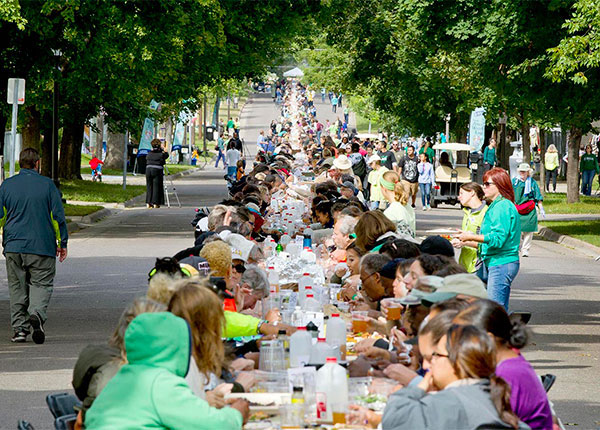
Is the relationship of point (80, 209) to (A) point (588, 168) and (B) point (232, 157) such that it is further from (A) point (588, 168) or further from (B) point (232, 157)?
(A) point (588, 168)

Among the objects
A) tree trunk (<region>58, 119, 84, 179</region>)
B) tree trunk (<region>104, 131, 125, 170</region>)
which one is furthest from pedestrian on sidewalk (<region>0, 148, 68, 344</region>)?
tree trunk (<region>104, 131, 125, 170</region>)

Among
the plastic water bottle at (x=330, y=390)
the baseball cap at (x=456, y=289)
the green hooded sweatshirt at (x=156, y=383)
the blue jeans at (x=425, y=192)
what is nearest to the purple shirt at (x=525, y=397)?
the baseball cap at (x=456, y=289)

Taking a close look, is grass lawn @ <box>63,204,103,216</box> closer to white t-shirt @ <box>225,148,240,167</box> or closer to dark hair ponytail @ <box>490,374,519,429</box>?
white t-shirt @ <box>225,148,240,167</box>

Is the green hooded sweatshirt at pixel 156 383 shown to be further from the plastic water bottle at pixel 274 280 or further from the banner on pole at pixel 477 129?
the banner on pole at pixel 477 129

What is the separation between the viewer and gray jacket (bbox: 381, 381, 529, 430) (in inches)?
207

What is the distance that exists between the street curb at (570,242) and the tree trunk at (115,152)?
3395 cm

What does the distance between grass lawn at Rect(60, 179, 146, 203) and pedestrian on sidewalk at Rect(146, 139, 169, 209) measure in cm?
149

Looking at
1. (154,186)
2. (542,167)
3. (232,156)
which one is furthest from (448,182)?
(232,156)

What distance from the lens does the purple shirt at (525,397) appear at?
6.06 metres

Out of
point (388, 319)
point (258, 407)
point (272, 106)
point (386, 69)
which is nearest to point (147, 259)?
point (388, 319)

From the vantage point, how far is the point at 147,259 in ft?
74.3

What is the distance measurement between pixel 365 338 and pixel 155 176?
28.2 m

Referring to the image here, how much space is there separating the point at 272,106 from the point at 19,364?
139042 mm

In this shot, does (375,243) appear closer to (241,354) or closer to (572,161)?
(241,354)
